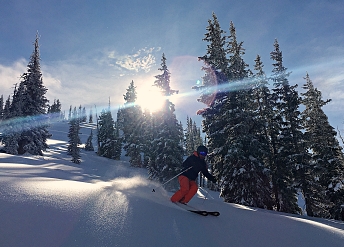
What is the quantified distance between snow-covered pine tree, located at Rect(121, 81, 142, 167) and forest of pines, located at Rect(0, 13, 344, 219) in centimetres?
1301

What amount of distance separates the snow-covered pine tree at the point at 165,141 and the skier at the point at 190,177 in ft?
59.6

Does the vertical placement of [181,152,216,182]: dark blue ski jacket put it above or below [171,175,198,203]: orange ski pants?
above

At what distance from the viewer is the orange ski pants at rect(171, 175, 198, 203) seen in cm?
636

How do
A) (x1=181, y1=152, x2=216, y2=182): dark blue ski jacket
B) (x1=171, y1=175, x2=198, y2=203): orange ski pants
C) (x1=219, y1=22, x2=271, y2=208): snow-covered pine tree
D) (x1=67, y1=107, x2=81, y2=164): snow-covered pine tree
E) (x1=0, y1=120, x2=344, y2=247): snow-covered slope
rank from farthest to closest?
(x1=67, y1=107, x2=81, y2=164): snow-covered pine tree
(x1=219, y1=22, x2=271, y2=208): snow-covered pine tree
(x1=181, y1=152, x2=216, y2=182): dark blue ski jacket
(x1=171, y1=175, x2=198, y2=203): orange ski pants
(x1=0, y1=120, x2=344, y2=247): snow-covered slope

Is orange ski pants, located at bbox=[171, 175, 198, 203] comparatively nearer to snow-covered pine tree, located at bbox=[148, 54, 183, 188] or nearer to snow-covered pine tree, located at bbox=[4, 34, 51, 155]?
snow-covered pine tree, located at bbox=[148, 54, 183, 188]

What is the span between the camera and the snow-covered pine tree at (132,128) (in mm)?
40375

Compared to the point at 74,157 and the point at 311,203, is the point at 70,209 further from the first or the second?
the point at 74,157

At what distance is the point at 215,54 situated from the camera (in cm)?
2067

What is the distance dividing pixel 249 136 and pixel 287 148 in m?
5.59

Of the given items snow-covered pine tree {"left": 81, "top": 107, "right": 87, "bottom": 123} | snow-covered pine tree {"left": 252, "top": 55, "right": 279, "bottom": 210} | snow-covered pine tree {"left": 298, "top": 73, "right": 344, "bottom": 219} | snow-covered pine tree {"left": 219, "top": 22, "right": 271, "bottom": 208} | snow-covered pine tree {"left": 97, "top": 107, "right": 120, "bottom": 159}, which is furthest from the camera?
snow-covered pine tree {"left": 81, "top": 107, "right": 87, "bottom": 123}

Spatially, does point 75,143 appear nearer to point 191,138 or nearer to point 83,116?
point 191,138

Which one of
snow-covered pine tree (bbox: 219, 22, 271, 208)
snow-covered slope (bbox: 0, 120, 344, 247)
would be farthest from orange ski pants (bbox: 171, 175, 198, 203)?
snow-covered pine tree (bbox: 219, 22, 271, 208)

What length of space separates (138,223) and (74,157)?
35270 millimetres

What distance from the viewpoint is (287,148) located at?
19.0m
